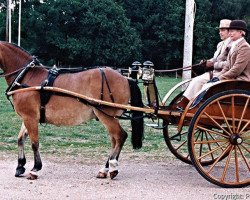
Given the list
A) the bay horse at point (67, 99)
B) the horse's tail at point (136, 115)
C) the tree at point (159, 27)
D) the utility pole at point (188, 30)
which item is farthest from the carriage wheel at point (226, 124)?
the tree at point (159, 27)

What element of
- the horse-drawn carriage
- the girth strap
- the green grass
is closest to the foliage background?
the green grass

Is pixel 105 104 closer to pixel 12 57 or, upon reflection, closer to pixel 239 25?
pixel 12 57

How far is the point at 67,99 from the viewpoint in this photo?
7.25 meters

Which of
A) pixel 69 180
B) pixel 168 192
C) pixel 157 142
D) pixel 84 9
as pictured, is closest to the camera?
pixel 168 192

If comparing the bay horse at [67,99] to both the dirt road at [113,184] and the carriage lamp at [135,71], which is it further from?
the dirt road at [113,184]

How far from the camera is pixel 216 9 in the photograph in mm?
52312

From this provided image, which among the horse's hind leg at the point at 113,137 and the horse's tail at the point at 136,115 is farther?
the horse's tail at the point at 136,115

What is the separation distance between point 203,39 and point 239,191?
45103 mm

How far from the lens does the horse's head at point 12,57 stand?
7.39m

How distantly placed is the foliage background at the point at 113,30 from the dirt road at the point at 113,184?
131 feet

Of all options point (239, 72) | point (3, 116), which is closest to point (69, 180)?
point (239, 72)

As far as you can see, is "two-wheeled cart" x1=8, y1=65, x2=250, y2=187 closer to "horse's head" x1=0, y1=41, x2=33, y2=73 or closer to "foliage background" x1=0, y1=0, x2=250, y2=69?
"horse's head" x1=0, y1=41, x2=33, y2=73

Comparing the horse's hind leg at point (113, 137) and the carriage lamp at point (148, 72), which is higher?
the carriage lamp at point (148, 72)

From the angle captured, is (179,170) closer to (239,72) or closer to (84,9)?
(239,72)
